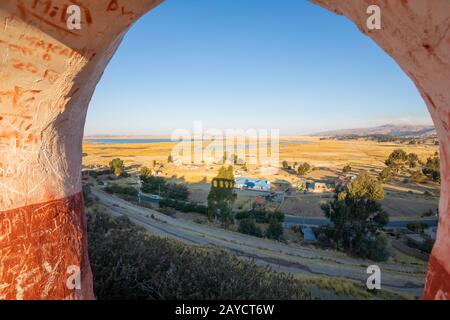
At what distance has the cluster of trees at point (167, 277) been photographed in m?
5.50

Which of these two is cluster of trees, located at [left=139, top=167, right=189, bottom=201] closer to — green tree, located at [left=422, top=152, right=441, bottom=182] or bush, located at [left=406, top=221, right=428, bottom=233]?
bush, located at [left=406, top=221, right=428, bottom=233]

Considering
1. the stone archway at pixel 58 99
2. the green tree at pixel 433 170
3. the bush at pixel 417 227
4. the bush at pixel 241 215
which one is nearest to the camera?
the stone archway at pixel 58 99

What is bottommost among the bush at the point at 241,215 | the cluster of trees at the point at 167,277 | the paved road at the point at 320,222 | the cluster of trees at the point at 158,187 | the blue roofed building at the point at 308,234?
the paved road at the point at 320,222

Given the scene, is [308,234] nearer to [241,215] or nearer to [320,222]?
[320,222]

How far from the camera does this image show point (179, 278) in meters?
6.00

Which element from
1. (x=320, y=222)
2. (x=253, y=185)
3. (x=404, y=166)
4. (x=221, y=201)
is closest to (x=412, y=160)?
(x=404, y=166)

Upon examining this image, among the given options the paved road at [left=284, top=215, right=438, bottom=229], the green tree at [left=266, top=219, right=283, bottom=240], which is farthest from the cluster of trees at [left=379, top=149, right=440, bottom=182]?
the green tree at [left=266, top=219, right=283, bottom=240]

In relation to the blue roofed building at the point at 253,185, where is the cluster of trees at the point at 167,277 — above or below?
above

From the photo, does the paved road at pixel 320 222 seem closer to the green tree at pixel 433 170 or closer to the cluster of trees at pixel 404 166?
the green tree at pixel 433 170

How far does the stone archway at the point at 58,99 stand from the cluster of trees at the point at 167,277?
3224 mm

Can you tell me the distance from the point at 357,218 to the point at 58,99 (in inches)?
1043

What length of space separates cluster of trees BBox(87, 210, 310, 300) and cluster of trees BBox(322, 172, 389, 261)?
1878 cm

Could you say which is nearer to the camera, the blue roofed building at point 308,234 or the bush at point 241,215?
the blue roofed building at point 308,234

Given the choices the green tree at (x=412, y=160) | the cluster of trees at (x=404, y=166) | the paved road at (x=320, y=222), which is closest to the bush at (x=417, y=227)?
the paved road at (x=320, y=222)
